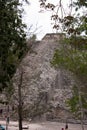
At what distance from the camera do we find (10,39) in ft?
46.5

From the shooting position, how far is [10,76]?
1639 centimetres

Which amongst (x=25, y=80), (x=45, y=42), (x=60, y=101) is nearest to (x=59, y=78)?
(x=60, y=101)

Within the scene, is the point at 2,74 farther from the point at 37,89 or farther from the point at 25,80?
the point at 37,89

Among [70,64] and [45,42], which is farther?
[45,42]

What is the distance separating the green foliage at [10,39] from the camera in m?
13.7

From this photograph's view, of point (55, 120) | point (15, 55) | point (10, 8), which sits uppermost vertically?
point (10, 8)

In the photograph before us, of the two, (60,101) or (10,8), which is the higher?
(10,8)

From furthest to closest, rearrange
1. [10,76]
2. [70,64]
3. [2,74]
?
1. [70,64]
2. [10,76]
3. [2,74]

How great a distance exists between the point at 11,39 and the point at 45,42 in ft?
131

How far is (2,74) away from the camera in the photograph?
15352 mm

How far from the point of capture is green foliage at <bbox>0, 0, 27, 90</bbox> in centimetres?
1366

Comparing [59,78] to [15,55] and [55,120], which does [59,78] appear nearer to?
[55,120]

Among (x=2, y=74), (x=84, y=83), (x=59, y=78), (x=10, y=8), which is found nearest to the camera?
(x=10, y=8)

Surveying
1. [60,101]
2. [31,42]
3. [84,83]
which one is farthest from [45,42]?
[31,42]
